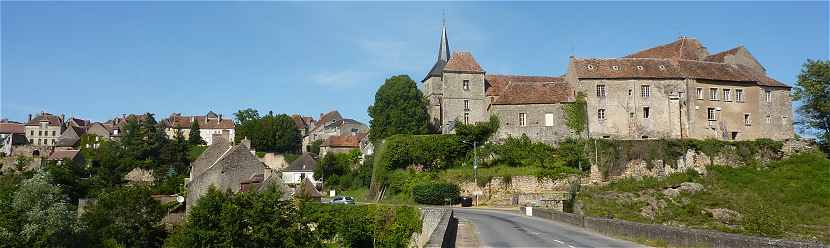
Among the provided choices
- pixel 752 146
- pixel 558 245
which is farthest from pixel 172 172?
pixel 558 245

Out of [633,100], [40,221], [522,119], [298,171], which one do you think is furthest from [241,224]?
[298,171]

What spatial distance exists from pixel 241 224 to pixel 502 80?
101ft

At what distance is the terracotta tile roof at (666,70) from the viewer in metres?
51.3

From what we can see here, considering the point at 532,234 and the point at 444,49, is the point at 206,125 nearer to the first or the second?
the point at 444,49

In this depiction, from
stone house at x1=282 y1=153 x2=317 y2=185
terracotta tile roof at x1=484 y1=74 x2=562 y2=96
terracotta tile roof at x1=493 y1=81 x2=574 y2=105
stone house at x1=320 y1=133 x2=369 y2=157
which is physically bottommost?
stone house at x1=282 y1=153 x2=317 y2=185

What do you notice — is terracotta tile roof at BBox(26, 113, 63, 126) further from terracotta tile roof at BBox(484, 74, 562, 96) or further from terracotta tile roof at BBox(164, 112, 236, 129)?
terracotta tile roof at BBox(484, 74, 562, 96)

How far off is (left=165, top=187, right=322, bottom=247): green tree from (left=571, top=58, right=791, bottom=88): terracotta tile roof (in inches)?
1100

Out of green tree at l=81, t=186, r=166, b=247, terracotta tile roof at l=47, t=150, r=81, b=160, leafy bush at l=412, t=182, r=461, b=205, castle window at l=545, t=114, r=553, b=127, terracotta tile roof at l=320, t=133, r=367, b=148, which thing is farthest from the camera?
terracotta tile roof at l=320, t=133, r=367, b=148

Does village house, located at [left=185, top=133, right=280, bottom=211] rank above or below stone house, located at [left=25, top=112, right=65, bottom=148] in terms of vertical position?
below

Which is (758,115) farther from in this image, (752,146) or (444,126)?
(444,126)

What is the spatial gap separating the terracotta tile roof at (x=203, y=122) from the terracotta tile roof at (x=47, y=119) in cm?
1642

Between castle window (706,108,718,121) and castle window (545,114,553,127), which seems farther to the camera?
castle window (706,108,718,121)

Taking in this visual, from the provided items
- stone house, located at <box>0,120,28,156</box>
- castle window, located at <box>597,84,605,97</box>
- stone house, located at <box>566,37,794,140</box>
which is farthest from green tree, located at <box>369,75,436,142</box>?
stone house, located at <box>0,120,28,156</box>

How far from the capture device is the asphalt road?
22109mm
